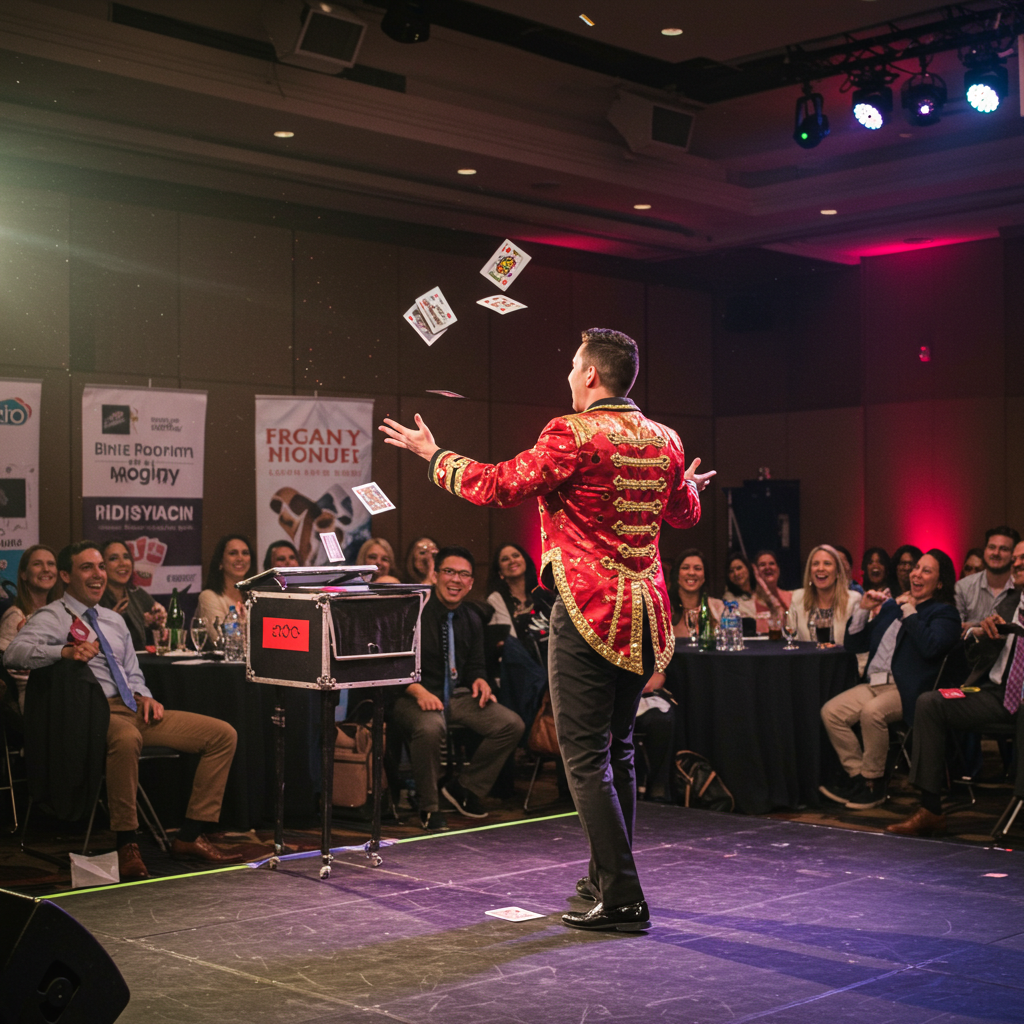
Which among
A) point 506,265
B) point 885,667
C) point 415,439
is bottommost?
point 885,667

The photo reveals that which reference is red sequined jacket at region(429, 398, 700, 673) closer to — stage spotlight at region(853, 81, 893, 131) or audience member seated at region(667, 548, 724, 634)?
audience member seated at region(667, 548, 724, 634)

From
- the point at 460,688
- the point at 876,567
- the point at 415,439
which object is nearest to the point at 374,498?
the point at 415,439

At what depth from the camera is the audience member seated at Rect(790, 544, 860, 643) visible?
238 inches

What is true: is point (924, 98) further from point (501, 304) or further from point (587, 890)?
point (587, 890)

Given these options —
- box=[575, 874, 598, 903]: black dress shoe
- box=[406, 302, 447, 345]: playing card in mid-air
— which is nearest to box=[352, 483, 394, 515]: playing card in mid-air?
box=[406, 302, 447, 345]: playing card in mid-air

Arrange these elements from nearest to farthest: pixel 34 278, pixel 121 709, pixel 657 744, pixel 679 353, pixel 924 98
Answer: pixel 121 709, pixel 657 744, pixel 924 98, pixel 34 278, pixel 679 353

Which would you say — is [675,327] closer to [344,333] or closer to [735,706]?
[344,333]

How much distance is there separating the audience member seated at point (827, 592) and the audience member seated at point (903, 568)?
5.30 feet

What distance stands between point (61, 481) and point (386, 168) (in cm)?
263

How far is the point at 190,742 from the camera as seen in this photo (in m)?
4.64

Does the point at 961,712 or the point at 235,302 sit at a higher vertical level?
the point at 235,302

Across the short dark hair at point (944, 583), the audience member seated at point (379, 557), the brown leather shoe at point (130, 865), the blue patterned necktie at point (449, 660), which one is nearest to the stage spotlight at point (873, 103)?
the short dark hair at point (944, 583)

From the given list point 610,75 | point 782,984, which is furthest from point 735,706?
point 610,75

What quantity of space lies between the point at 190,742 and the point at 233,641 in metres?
0.63
